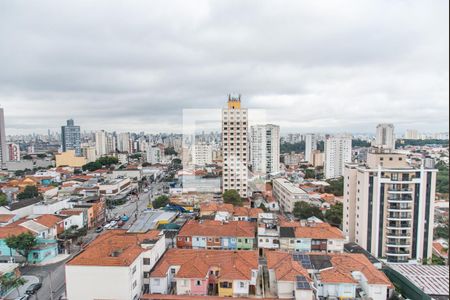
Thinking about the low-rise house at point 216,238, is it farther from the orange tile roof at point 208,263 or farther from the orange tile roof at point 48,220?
the orange tile roof at point 48,220

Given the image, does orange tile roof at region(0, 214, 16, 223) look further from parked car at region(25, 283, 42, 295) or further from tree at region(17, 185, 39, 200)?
tree at region(17, 185, 39, 200)

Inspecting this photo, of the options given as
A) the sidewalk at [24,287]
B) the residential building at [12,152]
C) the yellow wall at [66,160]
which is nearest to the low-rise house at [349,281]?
the sidewalk at [24,287]

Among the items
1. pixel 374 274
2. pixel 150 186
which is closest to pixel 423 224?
A: pixel 374 274

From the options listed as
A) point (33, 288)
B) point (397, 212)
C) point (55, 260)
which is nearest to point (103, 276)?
point (33, 288)

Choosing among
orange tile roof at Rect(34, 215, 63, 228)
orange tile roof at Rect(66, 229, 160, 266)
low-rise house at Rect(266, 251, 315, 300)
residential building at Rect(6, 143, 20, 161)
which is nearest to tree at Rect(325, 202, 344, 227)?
low-rise house at Rect(266, 251, 315, 300)

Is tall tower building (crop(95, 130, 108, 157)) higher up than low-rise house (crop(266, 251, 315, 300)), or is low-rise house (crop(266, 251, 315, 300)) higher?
tall tower building (crop(95, 130, 108, 157))

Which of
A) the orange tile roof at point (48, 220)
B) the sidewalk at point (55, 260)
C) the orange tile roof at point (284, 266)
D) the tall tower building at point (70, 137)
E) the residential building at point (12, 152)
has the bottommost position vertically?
the sidewalk at point (55, 260)
